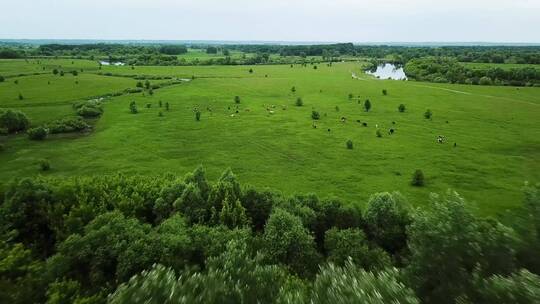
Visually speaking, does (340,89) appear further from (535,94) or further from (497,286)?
(497,286)

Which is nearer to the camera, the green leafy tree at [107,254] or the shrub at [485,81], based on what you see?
the green leafy tree at [107,254]

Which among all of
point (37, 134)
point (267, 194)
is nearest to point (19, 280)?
point (267, 194)

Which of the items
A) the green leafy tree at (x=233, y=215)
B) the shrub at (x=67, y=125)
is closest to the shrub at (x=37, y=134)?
the shrub at (x=67, y=125)

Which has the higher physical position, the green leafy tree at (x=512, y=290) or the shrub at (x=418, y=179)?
the green leafy tree at (x=512, y=290)

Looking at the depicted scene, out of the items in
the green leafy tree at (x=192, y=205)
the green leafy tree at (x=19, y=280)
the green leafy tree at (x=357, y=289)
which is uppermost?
the green leafy tree at (x=357, y=289)

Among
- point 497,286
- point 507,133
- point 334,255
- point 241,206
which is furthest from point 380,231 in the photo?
→ point 507,133

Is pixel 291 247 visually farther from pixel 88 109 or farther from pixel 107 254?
pixel 88 109

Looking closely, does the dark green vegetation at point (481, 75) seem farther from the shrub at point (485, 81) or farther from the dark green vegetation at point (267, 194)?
the dark green vegetation at point (267, 194)

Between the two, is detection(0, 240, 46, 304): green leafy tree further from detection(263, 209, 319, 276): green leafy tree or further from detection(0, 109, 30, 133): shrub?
detection(0, 109, 30, 133): shrub

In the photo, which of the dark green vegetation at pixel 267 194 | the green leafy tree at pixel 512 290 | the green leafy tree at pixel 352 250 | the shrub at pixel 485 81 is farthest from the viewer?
the shrub at pixel 485 81
